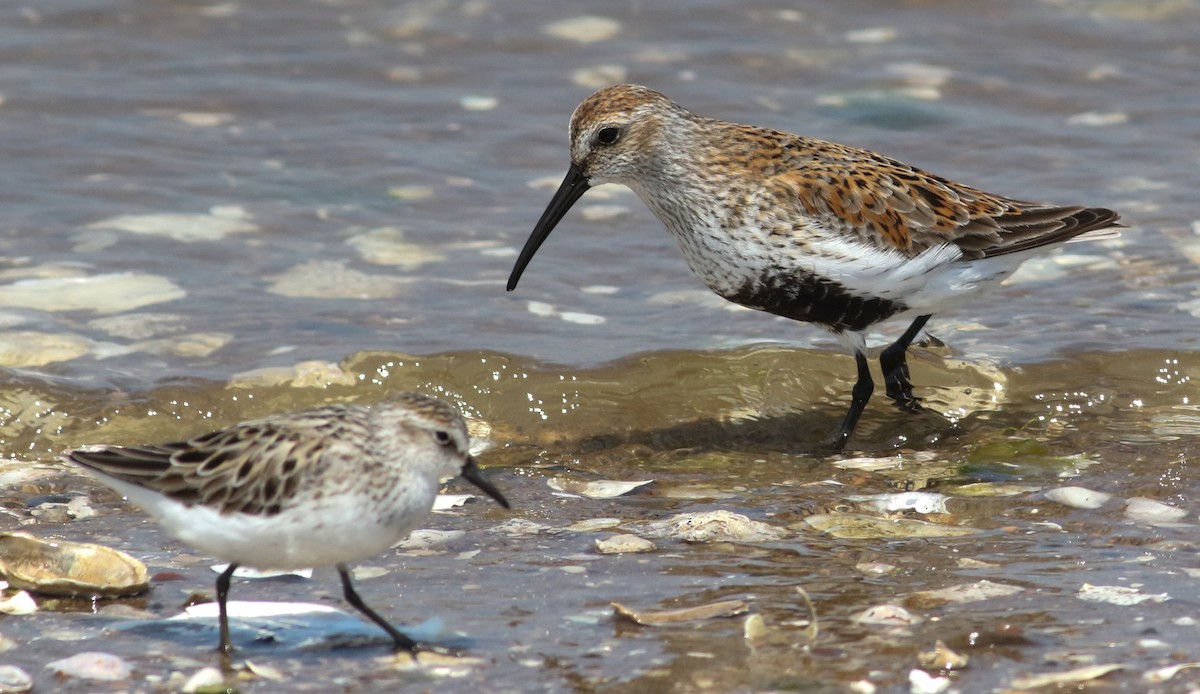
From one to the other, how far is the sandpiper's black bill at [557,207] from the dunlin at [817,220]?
4 cm

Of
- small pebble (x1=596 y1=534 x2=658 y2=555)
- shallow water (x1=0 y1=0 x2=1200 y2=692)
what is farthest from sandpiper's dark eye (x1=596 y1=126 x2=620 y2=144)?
small pebble (x1=596 y1=534 x2=658 y2=555)

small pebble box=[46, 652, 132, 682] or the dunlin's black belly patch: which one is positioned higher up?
the dunlin's black belly patch

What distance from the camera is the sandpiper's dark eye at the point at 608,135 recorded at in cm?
786

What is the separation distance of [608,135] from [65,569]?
12.2 feet

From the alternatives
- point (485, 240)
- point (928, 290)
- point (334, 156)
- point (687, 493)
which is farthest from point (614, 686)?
point (334, 156)

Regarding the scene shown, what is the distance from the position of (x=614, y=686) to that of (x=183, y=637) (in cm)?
140

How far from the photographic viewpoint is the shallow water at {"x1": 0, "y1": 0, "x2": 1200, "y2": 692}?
5020 mm

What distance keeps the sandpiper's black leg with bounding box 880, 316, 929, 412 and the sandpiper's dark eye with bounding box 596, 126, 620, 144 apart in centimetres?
174

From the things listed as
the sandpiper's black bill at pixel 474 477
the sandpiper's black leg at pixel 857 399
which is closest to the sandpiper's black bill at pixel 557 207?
the sandpiper's black leg at pixel 857 399

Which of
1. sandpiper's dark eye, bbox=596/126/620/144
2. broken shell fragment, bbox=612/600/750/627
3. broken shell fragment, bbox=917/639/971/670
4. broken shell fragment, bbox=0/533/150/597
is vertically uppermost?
sandpiper's dark eye, bbox=596/126/620/144

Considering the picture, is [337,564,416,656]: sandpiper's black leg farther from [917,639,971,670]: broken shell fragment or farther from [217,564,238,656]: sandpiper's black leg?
[917,639,971,670]: broken shell fragment

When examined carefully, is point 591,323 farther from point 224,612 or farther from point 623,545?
point 224,612

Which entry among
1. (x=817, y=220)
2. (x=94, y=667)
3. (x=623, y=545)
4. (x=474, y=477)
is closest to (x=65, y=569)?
(x=94, y=667)

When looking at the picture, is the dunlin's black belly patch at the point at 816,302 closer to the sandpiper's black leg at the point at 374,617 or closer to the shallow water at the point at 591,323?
the shallow water at the point at 591,323
